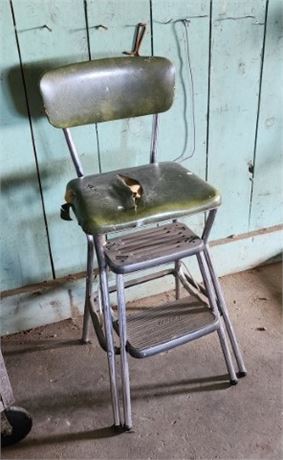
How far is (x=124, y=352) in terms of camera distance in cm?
117

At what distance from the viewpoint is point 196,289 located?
4.76 feet

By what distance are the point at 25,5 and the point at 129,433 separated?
1.14 metres

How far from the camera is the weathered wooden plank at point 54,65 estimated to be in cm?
119

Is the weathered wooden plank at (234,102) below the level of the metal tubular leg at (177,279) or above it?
above

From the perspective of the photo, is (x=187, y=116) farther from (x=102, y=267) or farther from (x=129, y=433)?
(x=129, y=433)

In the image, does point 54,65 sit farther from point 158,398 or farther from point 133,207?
point 158,398

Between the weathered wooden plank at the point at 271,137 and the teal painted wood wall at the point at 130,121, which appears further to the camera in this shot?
the weathered wooden plank at the point at 271,137

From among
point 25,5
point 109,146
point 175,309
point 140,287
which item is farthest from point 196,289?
point 25,5

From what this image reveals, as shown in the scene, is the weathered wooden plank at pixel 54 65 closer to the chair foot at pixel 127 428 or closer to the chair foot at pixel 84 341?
the chair foot at pixel 84 341

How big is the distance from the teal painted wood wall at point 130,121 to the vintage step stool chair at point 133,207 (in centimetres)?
13

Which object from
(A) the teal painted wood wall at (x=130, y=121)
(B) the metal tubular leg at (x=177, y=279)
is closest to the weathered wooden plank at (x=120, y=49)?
(A) the teal painted wood wall at (x=130, y=121)

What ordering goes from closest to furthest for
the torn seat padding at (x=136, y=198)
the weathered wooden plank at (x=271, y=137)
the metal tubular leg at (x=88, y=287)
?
the torn seat padding at (x=136, y=198) → the metal tubular leg at (x=88, y=287) → the weathered wooden plank at (x=271, y=137)

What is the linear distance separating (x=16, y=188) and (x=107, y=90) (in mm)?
403

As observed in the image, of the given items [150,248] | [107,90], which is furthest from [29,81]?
[150,248]
